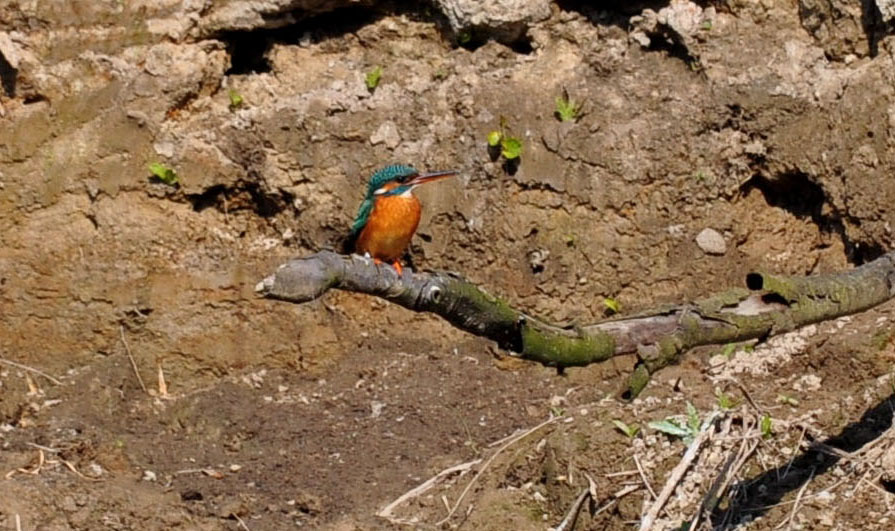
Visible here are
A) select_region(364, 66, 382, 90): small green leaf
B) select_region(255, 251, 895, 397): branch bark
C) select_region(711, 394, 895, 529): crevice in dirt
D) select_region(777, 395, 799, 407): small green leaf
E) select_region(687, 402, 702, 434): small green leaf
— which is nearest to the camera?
select_region(255, 251, 895, 397): branch bark

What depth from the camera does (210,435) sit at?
6.73 meters

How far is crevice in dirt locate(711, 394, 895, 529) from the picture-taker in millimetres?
5500

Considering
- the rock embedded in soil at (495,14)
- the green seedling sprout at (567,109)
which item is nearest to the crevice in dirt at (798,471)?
the green seedling sprout at (567,109)

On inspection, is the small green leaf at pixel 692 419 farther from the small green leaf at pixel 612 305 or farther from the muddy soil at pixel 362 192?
the small green leaf at pixel 612 305

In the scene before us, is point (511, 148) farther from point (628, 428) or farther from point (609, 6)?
point (628, 428)

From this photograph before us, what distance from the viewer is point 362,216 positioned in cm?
679

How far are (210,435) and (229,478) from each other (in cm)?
35

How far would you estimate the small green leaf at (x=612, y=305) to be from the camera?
6.91 metres

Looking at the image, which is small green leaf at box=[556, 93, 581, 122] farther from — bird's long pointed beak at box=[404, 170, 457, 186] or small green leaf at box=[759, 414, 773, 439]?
small green leaf at box=[759, 414, 773, 439]

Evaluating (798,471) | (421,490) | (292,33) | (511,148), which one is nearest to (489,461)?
(421,490)

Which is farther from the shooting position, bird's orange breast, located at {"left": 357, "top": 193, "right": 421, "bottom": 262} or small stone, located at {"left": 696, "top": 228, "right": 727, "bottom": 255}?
small stone, located at {"left": 696, "top": 228, "right": 727, "bottom": 255}

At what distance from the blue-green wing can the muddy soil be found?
0.17 metres

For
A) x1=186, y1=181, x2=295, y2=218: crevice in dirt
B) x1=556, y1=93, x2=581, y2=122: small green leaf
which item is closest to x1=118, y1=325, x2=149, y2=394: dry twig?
x1=186, y1=181, x2=295, y2=218: crevice in dirt

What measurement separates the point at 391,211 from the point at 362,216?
1.05ft
